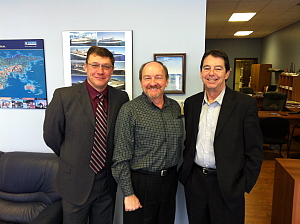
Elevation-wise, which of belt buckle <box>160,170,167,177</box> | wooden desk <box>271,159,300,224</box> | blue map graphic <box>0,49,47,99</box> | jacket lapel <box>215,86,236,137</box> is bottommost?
wooden desk <box>271,159,300,224</box>

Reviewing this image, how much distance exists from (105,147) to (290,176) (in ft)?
4.99

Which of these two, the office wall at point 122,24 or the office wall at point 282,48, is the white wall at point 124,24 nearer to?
the office wall at point 122,24

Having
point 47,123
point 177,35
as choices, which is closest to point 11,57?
point 47,123

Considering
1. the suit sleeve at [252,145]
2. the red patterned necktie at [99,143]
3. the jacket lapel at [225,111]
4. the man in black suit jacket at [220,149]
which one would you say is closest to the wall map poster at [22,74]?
the red patterned necktie at [99,143]

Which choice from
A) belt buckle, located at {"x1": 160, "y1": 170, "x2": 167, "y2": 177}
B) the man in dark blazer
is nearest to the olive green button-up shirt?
belt buckle, located at {"x1": 160, "y1": 170, "x2": 167, "y2": 177}

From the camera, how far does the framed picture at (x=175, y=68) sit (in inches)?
85.4

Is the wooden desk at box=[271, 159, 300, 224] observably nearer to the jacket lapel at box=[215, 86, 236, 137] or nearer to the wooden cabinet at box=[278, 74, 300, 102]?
the jacket lapel at box=[215, 86, 236, 137]

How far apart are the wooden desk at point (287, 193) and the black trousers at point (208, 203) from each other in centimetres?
55

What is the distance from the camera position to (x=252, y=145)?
158 centimetres

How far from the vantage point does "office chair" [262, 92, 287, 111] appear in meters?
5.93

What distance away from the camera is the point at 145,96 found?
5.58 ft

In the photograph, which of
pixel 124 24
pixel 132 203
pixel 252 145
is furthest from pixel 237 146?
pixel 124 24

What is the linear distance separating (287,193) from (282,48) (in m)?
6.96

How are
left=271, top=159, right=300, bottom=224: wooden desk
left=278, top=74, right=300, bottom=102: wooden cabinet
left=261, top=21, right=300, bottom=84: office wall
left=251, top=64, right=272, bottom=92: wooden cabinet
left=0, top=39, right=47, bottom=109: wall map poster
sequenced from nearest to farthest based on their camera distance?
left=271, top=159, right=300, bottom=224: wooden desk, left=0, top=39, right=47, bottom=109: wall map poster, left=278, top=74, right=300, bottom=102: wooden cabinet, left=261, top=21, right=300, bottom=84: office wall, left=251, top=64, right=272, bottom=92: wooden cabinet
